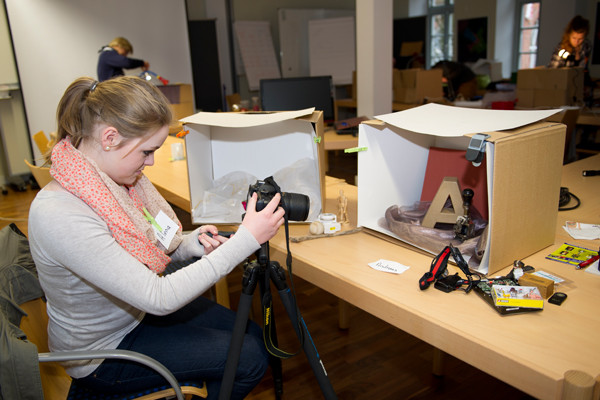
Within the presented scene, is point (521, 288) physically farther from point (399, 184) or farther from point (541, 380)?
point (399, 184)

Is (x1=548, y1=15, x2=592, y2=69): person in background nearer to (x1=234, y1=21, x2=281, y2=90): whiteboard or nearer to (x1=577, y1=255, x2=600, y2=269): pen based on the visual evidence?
(x1=577, y1=255, x2=600, y2=269): pen

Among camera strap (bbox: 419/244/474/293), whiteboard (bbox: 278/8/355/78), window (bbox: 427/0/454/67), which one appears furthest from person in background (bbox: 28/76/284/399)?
window (bbox: 427/0/454/67)

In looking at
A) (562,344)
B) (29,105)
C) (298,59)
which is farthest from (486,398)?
(298,59)

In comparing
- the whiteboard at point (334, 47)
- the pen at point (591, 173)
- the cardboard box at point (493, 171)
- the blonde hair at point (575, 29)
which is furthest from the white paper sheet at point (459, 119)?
the whiteboard at point (334, 47)

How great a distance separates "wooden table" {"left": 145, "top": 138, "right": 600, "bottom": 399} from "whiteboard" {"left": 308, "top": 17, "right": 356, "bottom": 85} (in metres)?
7.04

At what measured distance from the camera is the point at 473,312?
99cm

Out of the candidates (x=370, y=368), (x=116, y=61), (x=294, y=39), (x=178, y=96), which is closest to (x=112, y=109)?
(x=370, y=368)

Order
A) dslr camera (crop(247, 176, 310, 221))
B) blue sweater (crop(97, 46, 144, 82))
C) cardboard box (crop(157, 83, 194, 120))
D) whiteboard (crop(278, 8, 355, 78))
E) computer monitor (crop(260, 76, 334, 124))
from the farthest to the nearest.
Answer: whiteboard (crop(278, 8, 355, 78)) < blue sweater (crop(97, 46, 144, 82)) < cardboard box (crop(157, 83, 194, 120)) < computer monitor (crop(260, 76, 334, 124)) < dslr camera (crop(247, 176, 310, 221))

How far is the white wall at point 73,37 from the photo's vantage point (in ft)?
17.2

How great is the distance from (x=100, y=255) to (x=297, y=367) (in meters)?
1.22

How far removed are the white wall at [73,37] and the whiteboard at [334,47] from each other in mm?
2678

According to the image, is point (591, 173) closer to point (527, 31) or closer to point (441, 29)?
point (527, 31)

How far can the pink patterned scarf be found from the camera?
Answer: 3.44ft

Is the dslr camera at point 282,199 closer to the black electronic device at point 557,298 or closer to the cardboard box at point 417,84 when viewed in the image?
the black electronic device at point 557,298
